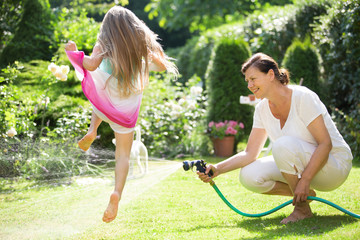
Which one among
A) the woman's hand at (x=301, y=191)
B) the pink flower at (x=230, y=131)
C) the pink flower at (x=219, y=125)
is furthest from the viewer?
the pink flower at (x=219, y=125)

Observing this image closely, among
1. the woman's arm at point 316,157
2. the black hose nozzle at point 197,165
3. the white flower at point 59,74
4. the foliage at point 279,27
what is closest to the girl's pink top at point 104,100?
the black hose nozzle at point 197,165

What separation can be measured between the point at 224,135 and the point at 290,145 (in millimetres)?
3417

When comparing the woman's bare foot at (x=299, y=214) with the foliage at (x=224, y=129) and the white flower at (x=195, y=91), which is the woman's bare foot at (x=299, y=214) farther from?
the white flower at (x=195, y=91)

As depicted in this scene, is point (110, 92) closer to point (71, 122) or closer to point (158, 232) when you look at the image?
point (158, 232)

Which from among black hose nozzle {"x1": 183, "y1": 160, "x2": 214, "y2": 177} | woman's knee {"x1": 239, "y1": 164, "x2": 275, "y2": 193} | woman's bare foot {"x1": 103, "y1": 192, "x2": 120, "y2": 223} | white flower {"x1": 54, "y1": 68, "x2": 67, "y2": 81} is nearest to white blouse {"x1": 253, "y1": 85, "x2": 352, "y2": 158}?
woman's knee {"x1": 239, "y1": 164, "x2": 275, "y2": 193}

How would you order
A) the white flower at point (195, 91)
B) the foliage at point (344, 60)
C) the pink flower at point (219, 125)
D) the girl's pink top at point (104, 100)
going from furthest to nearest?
the white flower at point (195, 91) < the pink flower at point (219, 125) < the foliage at point (344, 60) < the girl's pink top at point (104, 100)

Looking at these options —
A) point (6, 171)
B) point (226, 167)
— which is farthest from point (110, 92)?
point (6, 171)

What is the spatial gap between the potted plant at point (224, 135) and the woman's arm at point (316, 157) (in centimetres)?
333

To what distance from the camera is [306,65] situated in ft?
22.2

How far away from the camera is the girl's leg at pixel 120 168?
256cm

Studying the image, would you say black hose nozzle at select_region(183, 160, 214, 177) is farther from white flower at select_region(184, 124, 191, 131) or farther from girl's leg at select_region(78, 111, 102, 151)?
white flower at select_region(184, 124, 191, 131)

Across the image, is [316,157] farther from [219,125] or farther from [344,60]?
[344,60]

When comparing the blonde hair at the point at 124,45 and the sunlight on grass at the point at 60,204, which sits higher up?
the blonde hair at the point at 124,45

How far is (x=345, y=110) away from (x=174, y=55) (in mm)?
7401
